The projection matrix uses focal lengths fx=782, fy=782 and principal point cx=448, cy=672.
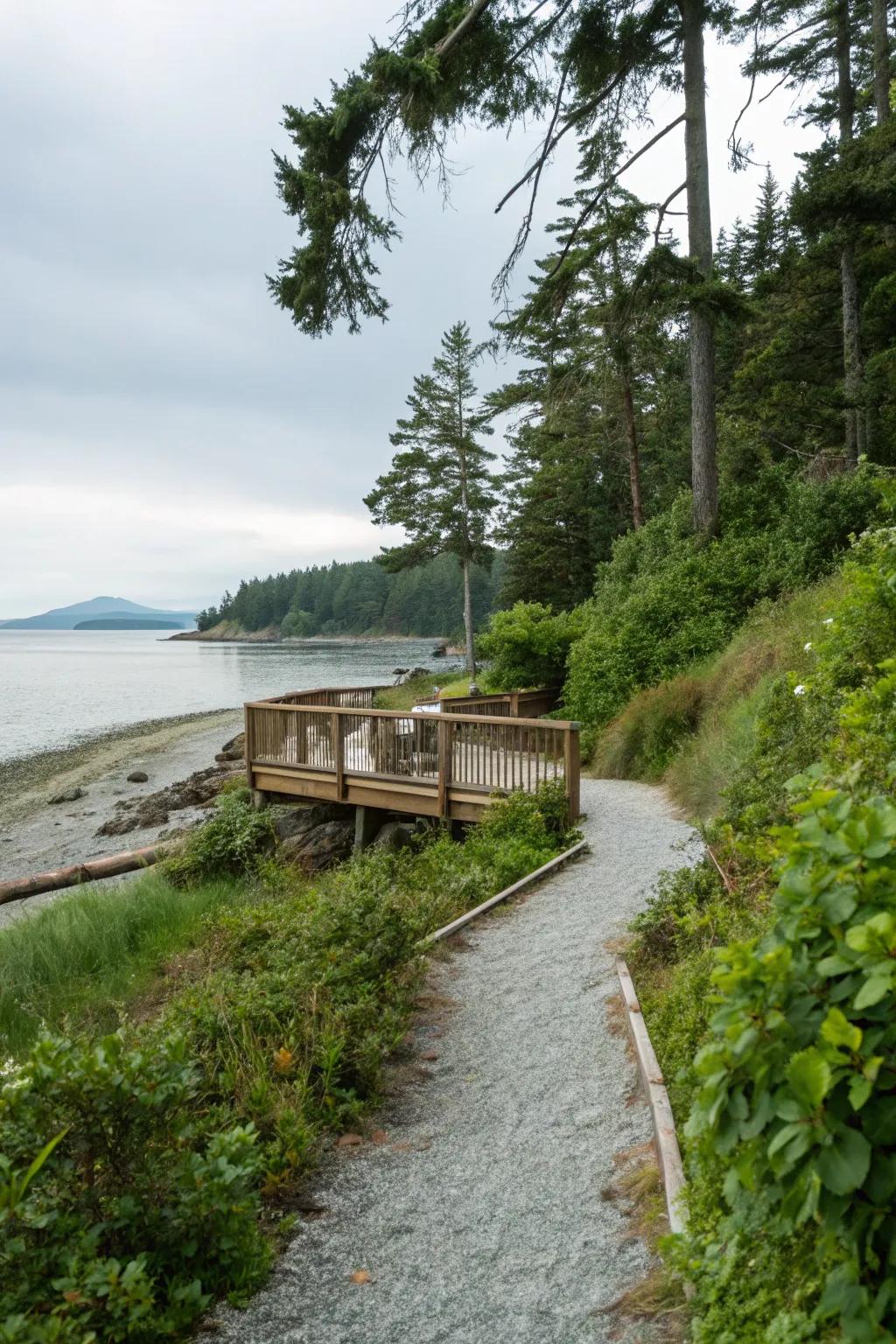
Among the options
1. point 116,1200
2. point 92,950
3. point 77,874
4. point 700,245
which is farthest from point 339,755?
point 700,245

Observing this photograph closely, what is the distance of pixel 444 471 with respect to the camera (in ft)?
116

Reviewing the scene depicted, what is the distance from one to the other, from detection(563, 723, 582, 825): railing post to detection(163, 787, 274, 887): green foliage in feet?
14.7

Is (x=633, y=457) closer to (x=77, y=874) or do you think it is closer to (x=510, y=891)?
(x=77, y=874)

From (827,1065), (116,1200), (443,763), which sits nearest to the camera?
(827,1065)

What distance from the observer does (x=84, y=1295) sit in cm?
234

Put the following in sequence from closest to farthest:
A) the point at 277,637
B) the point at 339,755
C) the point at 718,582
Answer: the point at 339,755 < the point at 718,582 < the point at 277,637

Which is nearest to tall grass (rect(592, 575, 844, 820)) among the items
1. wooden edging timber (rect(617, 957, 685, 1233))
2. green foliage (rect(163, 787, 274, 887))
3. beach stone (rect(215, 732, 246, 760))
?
wooden edging timber (rect(617, 957, 685, 1233))

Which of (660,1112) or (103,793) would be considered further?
(103,793)

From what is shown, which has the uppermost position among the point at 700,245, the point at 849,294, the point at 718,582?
the point at 700,245

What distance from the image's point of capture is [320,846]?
11.7 meters

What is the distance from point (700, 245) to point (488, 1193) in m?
16.7

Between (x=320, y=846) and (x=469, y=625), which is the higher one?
(x=469, y=625)

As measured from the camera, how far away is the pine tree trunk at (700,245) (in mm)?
14992

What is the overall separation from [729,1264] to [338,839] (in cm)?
1008
